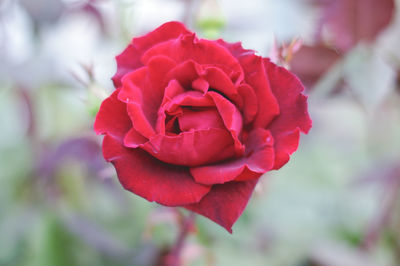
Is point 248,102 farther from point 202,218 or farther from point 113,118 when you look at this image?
point 202,218

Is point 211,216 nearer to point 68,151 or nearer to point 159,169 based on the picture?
point 159,169

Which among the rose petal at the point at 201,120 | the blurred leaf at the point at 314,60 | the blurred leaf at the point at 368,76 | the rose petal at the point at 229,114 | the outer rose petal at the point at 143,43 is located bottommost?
the blurred leaf at the point at 314,60

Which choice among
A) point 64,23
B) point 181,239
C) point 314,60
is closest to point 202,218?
point 181,239

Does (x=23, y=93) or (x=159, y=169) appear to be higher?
(x=159, y=169)

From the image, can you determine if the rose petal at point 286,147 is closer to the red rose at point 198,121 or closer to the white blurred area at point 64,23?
the red rose at point 198,121

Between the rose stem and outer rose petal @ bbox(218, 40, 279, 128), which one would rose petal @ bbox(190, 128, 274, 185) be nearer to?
outer rose petal @ bbox(218, 40, 279, 128)

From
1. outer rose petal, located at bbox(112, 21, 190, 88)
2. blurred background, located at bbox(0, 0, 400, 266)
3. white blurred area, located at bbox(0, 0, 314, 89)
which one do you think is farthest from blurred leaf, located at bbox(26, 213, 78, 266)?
outer rose petal, located at bbox(112, 21, 190, 88)

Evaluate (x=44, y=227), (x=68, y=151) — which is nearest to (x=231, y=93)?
(x=68, y=151)

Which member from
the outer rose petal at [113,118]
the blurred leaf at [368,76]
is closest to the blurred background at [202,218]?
the blurred leaf at [368,76]
